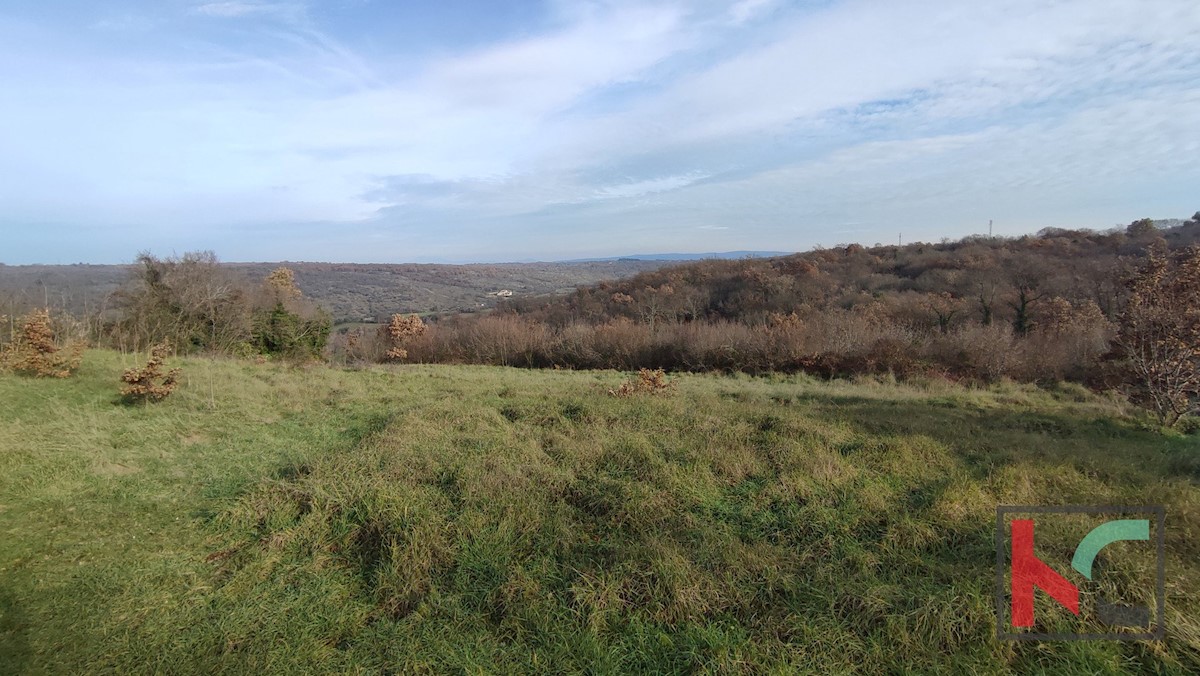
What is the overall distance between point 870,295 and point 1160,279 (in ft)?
96.8

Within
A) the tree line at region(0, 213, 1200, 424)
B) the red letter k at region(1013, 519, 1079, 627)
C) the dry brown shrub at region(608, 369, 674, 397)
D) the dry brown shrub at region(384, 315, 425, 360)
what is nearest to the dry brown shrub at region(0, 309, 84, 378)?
the tree line at region(0, 213, 1200, 424)

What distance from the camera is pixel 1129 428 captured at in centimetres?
902

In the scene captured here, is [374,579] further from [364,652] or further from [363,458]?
[363,458]

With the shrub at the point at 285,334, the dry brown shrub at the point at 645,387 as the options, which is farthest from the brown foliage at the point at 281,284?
the dry brown shrub at the point at 645,387

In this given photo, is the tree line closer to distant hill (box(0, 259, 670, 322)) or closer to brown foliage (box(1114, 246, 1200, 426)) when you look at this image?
brown foliage (box(1114, 246, 1200, 426))

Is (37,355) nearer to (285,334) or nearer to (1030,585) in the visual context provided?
(285,334)

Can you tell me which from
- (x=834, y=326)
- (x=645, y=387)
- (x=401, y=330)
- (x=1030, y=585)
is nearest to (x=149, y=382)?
(x=645, y=387)

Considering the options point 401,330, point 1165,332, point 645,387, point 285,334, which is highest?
point 1165,332

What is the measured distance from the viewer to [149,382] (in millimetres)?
8570

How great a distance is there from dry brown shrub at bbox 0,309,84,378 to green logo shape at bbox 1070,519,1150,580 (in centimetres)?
1422

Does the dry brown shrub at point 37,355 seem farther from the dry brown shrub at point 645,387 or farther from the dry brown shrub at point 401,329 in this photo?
the dry brown shrub at point 401,329

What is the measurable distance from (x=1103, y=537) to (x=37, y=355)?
14841 millimetres

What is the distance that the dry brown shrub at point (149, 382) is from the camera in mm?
8430

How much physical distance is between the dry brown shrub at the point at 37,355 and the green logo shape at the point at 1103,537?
14221 millimetres
